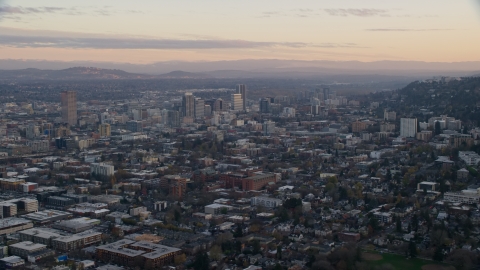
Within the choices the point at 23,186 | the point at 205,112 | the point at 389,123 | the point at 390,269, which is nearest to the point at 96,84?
the point at 205,112

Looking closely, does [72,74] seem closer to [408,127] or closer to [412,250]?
[408,127]

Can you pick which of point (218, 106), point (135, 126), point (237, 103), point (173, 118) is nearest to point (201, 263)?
point (135, 126)

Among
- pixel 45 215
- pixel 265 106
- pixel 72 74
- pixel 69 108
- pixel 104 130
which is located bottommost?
pixel 45 215

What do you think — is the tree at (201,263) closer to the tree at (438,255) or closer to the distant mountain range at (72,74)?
the tree at (438,255)

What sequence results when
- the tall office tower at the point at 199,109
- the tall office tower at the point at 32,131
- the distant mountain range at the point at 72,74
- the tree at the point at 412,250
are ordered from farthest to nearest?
1. the distant mountain range at the point at 72,74
2. the tall office tower at the point at 199,109
3. the tall office tower at the point at 32,131
4. the tree at the point at 412,250

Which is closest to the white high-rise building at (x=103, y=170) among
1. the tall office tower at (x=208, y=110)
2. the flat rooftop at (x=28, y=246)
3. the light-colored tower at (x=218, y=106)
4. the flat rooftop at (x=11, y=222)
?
the flat rooftop at (x=11, y=222)

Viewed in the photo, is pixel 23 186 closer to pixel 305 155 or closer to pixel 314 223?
pixel 314 223
